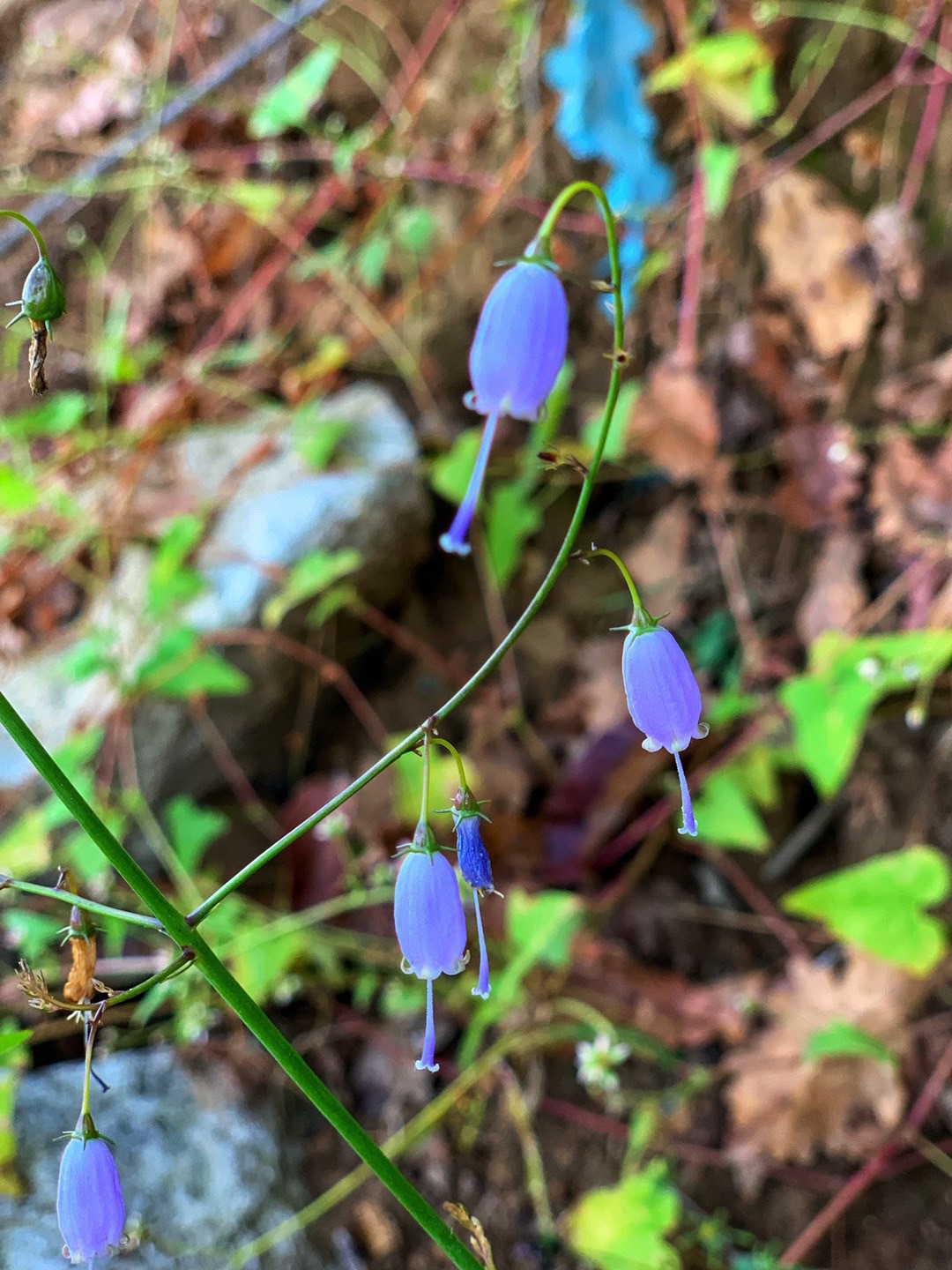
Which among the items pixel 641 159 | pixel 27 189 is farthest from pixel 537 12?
pixel 27 189

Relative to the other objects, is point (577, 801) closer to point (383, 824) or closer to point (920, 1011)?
point (383, 824)

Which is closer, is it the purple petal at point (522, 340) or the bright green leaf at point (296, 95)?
the purple petal at point (522, 340)

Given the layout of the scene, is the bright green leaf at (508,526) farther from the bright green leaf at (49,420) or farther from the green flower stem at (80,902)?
the green flower stem at (80,902)

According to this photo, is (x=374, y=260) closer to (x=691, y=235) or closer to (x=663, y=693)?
(x=691, y=235)

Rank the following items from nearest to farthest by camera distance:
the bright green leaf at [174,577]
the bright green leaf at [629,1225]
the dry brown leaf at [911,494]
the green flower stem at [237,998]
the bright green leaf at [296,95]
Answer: the green flower stem at [237,998] → the bright green leaf at [629,1225] → the dry brown leaf at [911,494] → the bright green leaf at [174,577] → the bright green leaf at [296,95]

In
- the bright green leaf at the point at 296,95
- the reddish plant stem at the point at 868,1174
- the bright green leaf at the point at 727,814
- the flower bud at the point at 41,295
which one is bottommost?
the reddish plant stem at the point at 868,1174

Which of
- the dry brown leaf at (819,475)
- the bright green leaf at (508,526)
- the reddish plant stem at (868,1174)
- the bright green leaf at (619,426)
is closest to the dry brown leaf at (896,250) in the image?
the dry brown leaf at (819,475)
